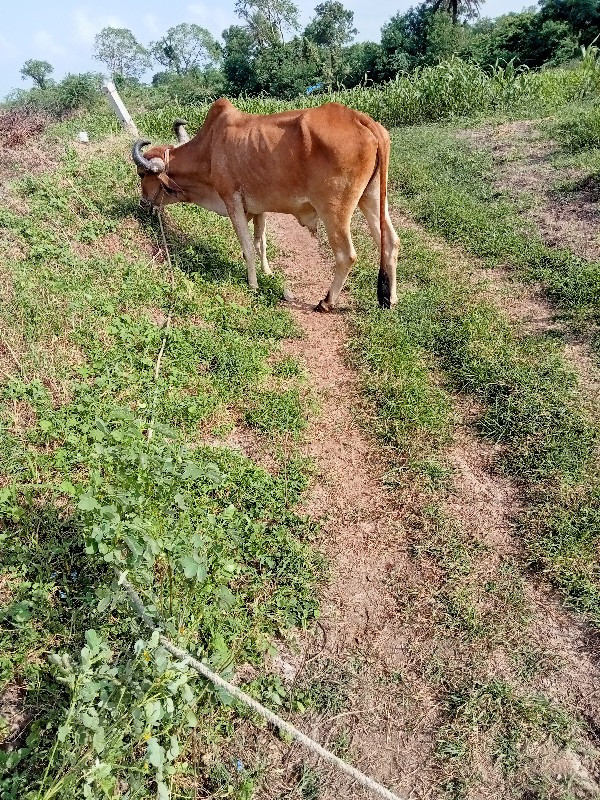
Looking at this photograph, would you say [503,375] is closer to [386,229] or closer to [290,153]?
[386,229]

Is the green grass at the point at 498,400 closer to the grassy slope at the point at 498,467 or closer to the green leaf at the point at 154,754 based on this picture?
the grassy slope at the point at 498,467

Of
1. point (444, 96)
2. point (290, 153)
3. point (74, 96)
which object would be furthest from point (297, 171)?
point (74, 96)

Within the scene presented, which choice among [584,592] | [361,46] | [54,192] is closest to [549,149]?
[54,192]

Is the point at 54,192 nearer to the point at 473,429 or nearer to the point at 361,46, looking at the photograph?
the point at 473,429

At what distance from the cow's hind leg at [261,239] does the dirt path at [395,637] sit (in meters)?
3.19

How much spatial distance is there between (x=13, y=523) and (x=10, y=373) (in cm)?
162

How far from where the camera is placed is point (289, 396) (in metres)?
5.08

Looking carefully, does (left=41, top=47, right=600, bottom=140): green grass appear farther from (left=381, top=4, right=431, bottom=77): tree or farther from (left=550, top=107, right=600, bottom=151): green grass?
(left=381, top=4, right=431, bottom=77): tree

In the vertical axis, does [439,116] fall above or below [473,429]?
above

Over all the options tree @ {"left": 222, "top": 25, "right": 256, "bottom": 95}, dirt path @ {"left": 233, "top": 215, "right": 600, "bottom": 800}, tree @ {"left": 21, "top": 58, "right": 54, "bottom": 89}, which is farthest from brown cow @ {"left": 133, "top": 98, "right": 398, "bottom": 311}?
tree @ {"left": 21, "top": 58, "right": 54, "bottom": 89}

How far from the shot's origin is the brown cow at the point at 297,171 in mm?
5898

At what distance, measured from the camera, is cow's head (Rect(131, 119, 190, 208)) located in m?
7.18

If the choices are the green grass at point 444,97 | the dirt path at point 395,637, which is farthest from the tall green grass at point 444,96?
the dirt path at point 395,637

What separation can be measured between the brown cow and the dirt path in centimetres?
236
